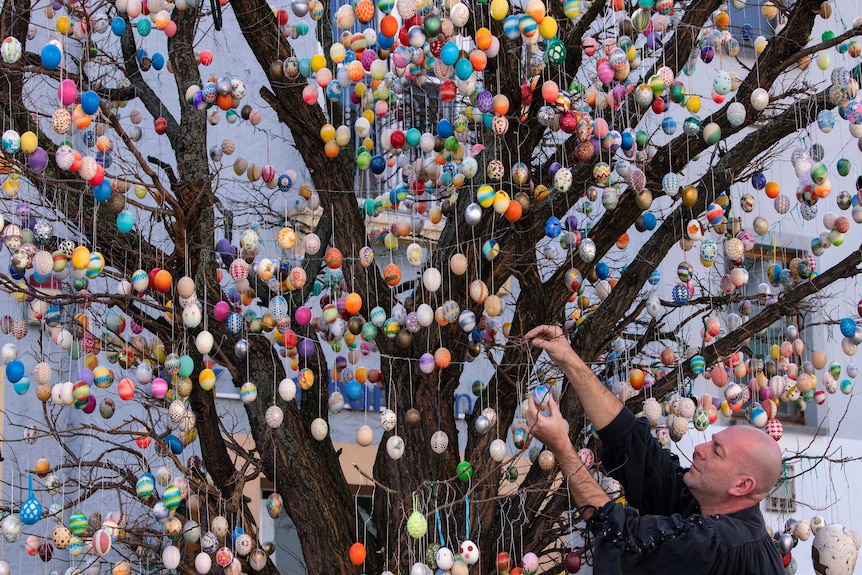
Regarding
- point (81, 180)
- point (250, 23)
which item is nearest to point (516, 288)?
point (250, 23)

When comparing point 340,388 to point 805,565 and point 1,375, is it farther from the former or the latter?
point 805,565

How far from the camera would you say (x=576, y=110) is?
16.9 feet

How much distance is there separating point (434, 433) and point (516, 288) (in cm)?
358

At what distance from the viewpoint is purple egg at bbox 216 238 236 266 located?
543 cm

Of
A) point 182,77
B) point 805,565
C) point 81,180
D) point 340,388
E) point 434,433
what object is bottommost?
point 805,565

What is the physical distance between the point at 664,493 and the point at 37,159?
289cm

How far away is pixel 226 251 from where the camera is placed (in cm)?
543

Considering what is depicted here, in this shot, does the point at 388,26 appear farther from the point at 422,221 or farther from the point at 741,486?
the point at 741,486

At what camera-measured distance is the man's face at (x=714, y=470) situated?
12.1 ft

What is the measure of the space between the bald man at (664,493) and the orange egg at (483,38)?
1.32 m

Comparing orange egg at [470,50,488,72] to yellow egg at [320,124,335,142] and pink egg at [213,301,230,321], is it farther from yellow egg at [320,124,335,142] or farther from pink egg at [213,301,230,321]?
pink egg at [213,301,230,321]

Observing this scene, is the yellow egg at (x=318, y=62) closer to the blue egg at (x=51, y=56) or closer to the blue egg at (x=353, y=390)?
the blue egg at (x=51, y=56)

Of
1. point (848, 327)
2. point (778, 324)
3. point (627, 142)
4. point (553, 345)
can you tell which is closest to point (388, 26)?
point (627, 142)

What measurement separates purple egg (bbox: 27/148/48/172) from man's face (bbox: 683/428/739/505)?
2.95 meters
